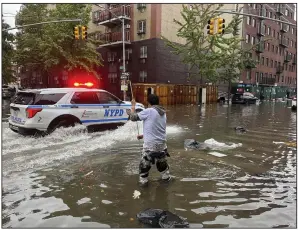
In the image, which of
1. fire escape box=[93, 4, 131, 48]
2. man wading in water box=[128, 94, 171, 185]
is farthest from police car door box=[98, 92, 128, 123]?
fire escape box=[93, 4, 131, 48]

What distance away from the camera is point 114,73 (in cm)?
4050

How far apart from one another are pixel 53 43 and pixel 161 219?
27.2m

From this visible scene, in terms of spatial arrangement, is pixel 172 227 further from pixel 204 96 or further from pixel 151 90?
pixel 204 96

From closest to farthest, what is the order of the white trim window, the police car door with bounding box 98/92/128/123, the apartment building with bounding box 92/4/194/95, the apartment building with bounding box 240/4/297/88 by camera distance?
the police car door with bounding box 98/92/128/123 → the apartment building with bounding box 92/4/194/95 → the white trim window → the apartment building with bounding box 240/4/297/88

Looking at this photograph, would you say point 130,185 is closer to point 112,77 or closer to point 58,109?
point 58,109

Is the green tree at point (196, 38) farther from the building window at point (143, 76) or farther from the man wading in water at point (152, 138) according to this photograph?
the man wading in water at point (152, 138)

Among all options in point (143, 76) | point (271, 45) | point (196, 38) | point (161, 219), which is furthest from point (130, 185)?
point (271, 45)

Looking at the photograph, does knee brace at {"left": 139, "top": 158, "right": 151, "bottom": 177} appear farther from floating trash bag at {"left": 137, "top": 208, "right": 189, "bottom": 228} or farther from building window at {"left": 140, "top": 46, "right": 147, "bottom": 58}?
building window at {"left": 140, "top": 46, "right": 147, "bottom": 58}

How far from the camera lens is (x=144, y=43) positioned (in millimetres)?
36250

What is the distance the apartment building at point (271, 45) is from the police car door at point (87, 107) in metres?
41.3

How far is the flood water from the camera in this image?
439 centimetres

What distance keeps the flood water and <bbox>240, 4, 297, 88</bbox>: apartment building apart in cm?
4314

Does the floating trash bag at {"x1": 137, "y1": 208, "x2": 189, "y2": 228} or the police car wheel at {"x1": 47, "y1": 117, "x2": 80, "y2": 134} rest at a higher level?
the police car wheel at {"x1": 47, "y1": 117, "x2": 80, "y2": 134}

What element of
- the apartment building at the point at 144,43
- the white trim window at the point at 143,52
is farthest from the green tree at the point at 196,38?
the white trim window at the point at 143,52
